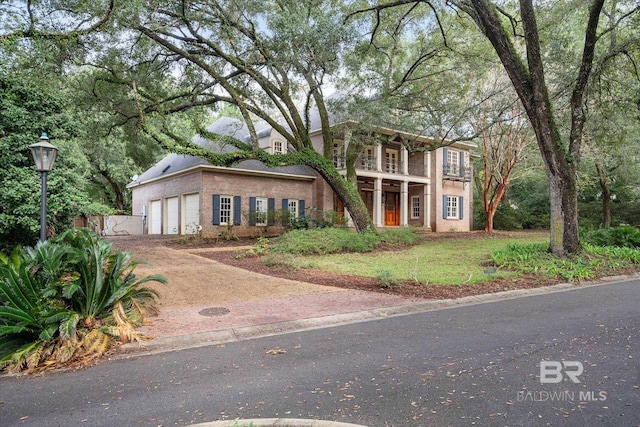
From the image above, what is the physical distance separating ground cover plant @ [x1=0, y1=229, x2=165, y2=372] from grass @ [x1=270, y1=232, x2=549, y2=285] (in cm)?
496

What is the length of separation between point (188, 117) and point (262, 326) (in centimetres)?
1443

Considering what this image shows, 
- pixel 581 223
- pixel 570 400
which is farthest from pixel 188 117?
pixel 581 223

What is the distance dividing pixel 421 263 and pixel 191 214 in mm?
12717

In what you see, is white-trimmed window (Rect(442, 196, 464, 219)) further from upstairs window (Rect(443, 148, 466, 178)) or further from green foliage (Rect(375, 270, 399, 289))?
Answer: green foliage (Rect(375, 270, 399, 289))

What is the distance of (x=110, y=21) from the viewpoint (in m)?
10.8

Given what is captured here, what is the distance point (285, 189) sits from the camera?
2147 cm

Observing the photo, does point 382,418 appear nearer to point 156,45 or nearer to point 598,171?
point 156,45

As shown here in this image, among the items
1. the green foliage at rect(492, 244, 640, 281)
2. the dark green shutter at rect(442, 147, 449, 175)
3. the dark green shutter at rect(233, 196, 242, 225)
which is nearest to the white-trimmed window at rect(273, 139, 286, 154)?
the dark green shutter at rect(233, 196, 242, 225)

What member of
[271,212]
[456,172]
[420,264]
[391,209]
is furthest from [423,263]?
[456,172]

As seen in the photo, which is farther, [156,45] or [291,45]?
[156,45]

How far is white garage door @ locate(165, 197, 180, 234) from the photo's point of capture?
835 inches

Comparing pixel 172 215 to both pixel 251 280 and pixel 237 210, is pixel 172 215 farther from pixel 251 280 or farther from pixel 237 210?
pixel 251 280

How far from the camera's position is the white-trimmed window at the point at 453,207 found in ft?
87.7

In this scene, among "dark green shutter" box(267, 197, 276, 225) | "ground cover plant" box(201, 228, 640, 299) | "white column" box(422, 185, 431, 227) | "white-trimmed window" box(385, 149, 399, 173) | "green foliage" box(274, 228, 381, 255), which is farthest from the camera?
"white column" box(422, 185, 431, 227)
